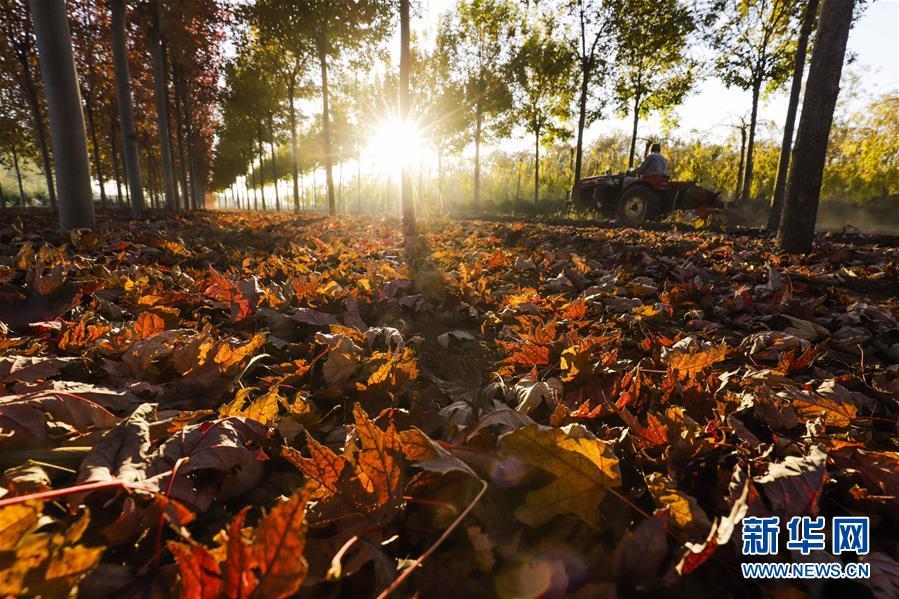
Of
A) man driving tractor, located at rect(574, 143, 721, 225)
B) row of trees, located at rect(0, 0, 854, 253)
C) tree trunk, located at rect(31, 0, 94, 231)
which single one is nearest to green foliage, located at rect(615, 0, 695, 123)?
row of trees, located at rect(0, 0, 854, 253)

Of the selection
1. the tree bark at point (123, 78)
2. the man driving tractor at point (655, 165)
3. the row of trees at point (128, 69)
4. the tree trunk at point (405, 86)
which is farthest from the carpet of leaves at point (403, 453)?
the man driving tractor at point (655, 165)

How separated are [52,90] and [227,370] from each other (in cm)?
509

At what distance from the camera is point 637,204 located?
11.4 m

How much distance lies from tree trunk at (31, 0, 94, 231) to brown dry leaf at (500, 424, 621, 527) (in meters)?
5.58

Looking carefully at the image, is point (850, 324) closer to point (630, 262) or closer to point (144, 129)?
point (630, 262)

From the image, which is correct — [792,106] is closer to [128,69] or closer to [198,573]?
[198,573]

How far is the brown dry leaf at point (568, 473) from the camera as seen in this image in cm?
69

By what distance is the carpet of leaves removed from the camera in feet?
1.92

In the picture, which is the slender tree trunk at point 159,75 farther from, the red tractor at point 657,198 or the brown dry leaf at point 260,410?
the brown dry leaf at point 260,410

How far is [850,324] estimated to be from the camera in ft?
5.85

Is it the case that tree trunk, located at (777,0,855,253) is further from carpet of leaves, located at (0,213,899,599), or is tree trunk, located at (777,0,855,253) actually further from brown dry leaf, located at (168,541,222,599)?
brown dry leaf, located at (168,541,222,599)

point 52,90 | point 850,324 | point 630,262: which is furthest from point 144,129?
point 850,324

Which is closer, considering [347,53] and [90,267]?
[90,267]

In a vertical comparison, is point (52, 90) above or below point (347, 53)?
below
